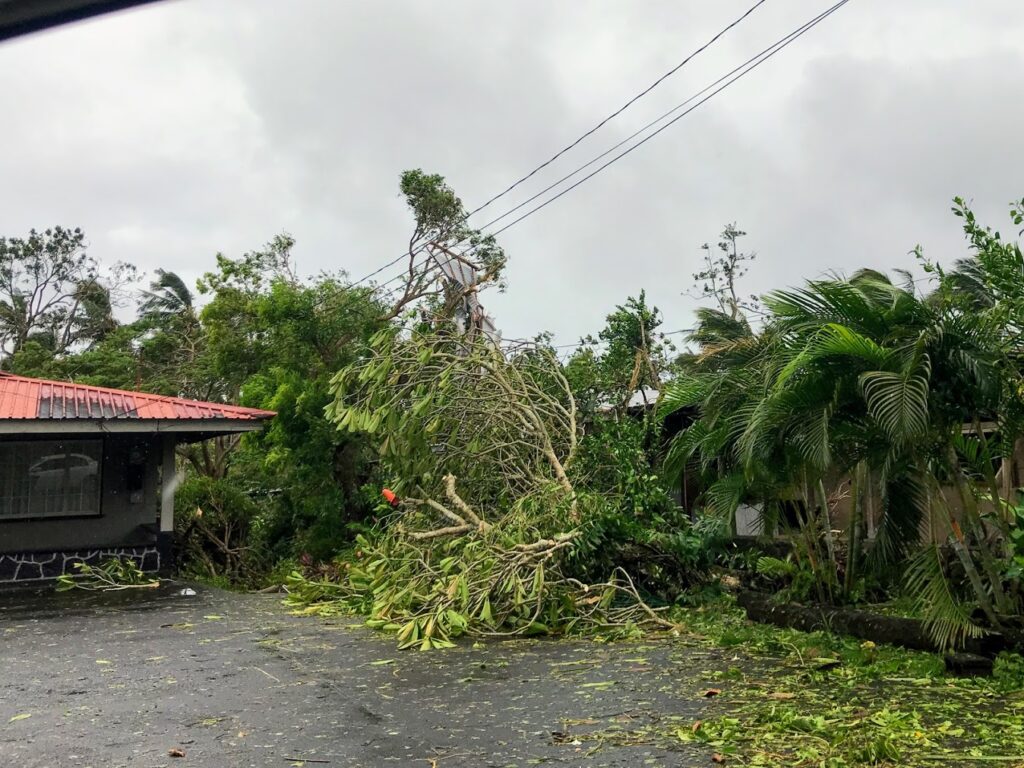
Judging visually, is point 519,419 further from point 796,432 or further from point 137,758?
point 137,758

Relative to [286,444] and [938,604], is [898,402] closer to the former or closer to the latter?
[938,604]

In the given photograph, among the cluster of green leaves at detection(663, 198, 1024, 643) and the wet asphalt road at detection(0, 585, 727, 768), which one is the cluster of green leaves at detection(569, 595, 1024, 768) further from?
the cluster of green leaves at detection(663, 198, 1024, 643)

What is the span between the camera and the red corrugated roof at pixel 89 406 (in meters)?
12.1

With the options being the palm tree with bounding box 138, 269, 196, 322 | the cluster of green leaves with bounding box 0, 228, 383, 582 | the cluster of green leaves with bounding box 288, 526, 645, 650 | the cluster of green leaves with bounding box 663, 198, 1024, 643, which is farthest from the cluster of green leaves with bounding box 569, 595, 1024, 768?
the palm tree with bounding box 138, 269, 196, 322

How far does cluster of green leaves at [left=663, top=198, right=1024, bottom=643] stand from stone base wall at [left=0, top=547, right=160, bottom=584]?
9.36 meters

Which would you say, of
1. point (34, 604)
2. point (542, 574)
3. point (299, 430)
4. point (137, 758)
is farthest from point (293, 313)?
point (137, 758)

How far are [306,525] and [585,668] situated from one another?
9.27 meters

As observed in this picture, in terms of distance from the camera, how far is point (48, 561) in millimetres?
12805

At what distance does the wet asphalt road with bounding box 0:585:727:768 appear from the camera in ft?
14.6

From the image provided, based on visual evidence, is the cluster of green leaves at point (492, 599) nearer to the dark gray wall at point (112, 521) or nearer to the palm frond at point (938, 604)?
the palm frond at point (938, 604)

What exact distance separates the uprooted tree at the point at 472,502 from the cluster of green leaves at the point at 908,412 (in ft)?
5.85

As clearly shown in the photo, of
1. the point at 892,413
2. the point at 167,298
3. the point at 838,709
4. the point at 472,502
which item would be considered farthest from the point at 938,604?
the point at 167,298

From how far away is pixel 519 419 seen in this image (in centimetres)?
1011

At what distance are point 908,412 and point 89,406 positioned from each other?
1100cm
